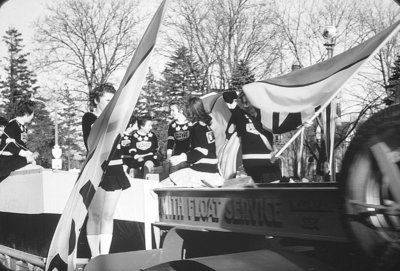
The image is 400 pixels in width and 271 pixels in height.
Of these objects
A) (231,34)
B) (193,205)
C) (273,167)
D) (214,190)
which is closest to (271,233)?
(214,190)

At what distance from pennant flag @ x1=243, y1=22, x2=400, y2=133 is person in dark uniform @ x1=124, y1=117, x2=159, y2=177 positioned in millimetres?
7205

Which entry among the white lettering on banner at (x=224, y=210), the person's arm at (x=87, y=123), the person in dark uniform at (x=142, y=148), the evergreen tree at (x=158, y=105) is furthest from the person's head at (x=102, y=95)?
the evergreen tree at (x=158, y=105)

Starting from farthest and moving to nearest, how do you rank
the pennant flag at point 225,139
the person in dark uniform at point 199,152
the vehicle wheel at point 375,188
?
the pennant flag at point 225,139
the person in dark uniform at point 199,152
the vehicle wheel at point 375,188

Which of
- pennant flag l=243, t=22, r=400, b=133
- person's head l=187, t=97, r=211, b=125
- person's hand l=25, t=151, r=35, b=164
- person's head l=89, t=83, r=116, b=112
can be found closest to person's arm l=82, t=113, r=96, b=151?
person's head l=89, t=83, r=116, b=112

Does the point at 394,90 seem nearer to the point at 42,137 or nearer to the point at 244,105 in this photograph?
the point at 244,105

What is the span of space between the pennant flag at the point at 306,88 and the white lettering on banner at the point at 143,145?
286 inches

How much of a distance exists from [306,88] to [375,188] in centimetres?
152

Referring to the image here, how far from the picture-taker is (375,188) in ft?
5.58

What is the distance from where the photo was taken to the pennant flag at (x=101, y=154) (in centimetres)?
281

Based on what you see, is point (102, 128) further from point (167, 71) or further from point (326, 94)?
point (167, 71)

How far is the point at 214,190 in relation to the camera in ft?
9.09

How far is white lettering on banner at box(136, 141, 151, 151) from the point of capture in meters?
10.9

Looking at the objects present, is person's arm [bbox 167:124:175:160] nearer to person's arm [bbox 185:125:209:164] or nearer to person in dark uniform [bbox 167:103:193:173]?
person in dark uniform [bbox 167:103:193:173]

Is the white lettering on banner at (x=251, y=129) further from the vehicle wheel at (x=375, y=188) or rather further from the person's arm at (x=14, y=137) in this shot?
the vehicle wheel at (x=375, y=188)
